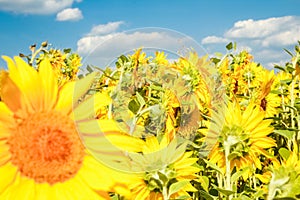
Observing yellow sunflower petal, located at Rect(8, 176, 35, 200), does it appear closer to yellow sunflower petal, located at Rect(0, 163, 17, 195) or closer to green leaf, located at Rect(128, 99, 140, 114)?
yellow sunflower petal, located at Rect(0, 163, 17, 195)

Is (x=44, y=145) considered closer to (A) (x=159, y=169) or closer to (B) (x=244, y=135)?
(A) (x=159, y=169)

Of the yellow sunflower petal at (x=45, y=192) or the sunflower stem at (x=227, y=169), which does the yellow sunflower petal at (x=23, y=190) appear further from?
the sunflower stem at (x=227, y=169)

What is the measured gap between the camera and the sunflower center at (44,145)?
0.65 meters

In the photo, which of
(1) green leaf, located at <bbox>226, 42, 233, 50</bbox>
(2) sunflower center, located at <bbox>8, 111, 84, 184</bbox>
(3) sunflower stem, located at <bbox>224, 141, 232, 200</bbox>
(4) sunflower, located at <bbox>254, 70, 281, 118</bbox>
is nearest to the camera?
(2) sunflower center, located at <bbox>8, 111, 84, 184</bbox>

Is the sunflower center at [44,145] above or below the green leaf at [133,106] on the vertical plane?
below

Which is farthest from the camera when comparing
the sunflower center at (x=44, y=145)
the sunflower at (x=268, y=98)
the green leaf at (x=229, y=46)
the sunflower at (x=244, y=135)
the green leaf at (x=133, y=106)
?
the green leaf at (x=229, y=46)

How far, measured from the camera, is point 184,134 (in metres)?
1.04

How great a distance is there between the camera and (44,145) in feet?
2.14

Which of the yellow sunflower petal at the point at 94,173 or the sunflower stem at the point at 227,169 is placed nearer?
the yellow sunflower petal at the point at 94,173

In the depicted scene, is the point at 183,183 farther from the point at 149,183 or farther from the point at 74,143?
the point at 74,143

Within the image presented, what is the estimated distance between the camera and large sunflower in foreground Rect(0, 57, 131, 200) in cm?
65

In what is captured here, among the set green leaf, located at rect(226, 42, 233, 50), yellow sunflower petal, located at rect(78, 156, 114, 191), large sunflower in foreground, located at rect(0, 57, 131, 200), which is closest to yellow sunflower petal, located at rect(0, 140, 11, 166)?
large sunflower in foreground, located at rect(0, 57, 131, 200)

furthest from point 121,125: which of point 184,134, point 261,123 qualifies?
point 261,123

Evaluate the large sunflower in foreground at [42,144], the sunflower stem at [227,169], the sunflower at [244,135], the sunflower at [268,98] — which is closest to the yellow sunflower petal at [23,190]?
the large sunflower in foreground at [42,144]
